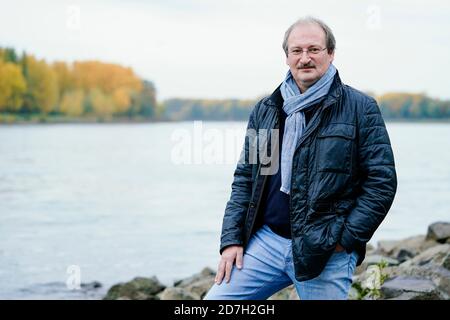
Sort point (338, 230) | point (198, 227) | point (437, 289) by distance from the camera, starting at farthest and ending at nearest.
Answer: point (198, 227), point (437, 289), point (338, 230)

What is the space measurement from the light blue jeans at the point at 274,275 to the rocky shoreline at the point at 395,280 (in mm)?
1720

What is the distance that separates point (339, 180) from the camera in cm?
338

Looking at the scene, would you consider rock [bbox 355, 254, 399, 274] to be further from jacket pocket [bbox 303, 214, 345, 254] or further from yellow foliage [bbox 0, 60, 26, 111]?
yellow foliage [bbox 0, 60, 26, 111]

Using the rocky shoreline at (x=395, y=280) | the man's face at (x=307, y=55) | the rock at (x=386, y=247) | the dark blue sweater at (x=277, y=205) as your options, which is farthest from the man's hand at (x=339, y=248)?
the rock at (x=386, y=247)

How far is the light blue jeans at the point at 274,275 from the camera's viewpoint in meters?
3.50

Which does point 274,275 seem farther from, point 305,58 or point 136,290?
point 136,290

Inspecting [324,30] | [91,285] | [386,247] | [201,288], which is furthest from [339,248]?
[91,285]

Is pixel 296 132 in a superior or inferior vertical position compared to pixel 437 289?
superior

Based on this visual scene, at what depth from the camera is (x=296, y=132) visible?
3.48 meters

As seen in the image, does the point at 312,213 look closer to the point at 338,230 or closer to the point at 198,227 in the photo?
the point at 338,230

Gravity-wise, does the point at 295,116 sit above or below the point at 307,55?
below

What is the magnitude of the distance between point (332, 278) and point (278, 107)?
783mm

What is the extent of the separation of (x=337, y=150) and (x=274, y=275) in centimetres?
64
